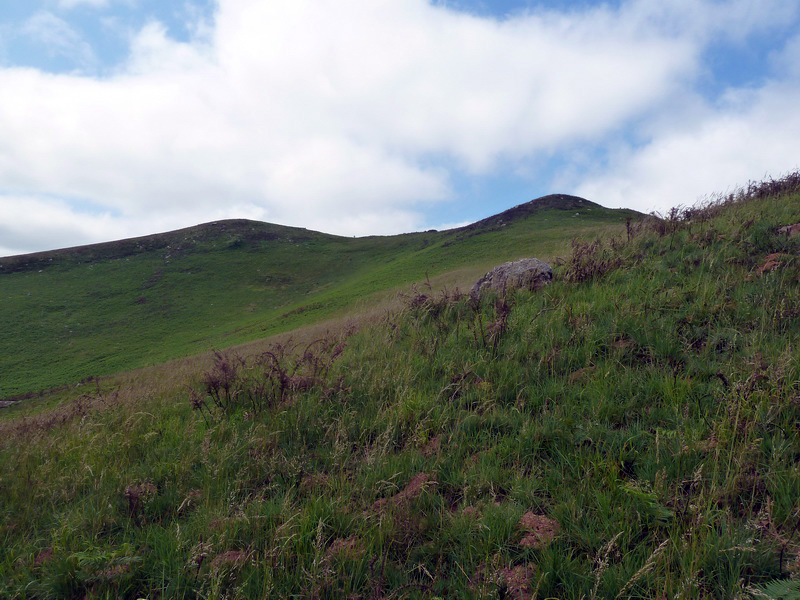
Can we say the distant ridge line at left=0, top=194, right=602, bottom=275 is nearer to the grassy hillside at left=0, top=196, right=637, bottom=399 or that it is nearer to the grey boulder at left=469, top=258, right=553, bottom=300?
the grassy hillside at left=0, top=196, right=637, bottom=399

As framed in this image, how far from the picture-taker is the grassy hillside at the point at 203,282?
90.4ft

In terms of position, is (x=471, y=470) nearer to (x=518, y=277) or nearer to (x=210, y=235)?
(x=518, y=277)

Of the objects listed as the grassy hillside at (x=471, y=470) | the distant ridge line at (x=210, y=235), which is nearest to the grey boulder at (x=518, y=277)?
the grassy hillside at (x=471, y=470)

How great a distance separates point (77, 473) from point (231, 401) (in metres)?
1.58

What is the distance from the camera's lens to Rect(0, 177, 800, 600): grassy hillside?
241 centimetres

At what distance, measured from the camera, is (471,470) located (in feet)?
10.7

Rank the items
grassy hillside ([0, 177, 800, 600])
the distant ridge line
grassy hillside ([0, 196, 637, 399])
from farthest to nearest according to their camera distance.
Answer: the distant ridge line → grassy hillside ([0, 196, 637, 399]) → grassy hillside ([0, 177, 800, 600])

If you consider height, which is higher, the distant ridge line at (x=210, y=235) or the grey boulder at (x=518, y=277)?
the distant ridge line at (x=210, y=235)

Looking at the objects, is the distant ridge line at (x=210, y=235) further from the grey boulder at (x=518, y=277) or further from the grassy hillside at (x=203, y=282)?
the grey boulder at (x=518, y=277)

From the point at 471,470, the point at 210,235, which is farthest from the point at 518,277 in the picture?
the point at 210,235

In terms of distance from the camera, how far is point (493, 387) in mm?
4496

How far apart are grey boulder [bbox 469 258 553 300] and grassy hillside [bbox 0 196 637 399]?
1106cm

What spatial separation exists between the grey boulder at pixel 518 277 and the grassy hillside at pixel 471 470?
6.27 ft

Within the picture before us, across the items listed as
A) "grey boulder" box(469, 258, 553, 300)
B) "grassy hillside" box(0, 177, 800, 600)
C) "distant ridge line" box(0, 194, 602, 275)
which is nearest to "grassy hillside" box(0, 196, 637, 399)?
"distant ridge line" box(0, 194, 602, 275)
